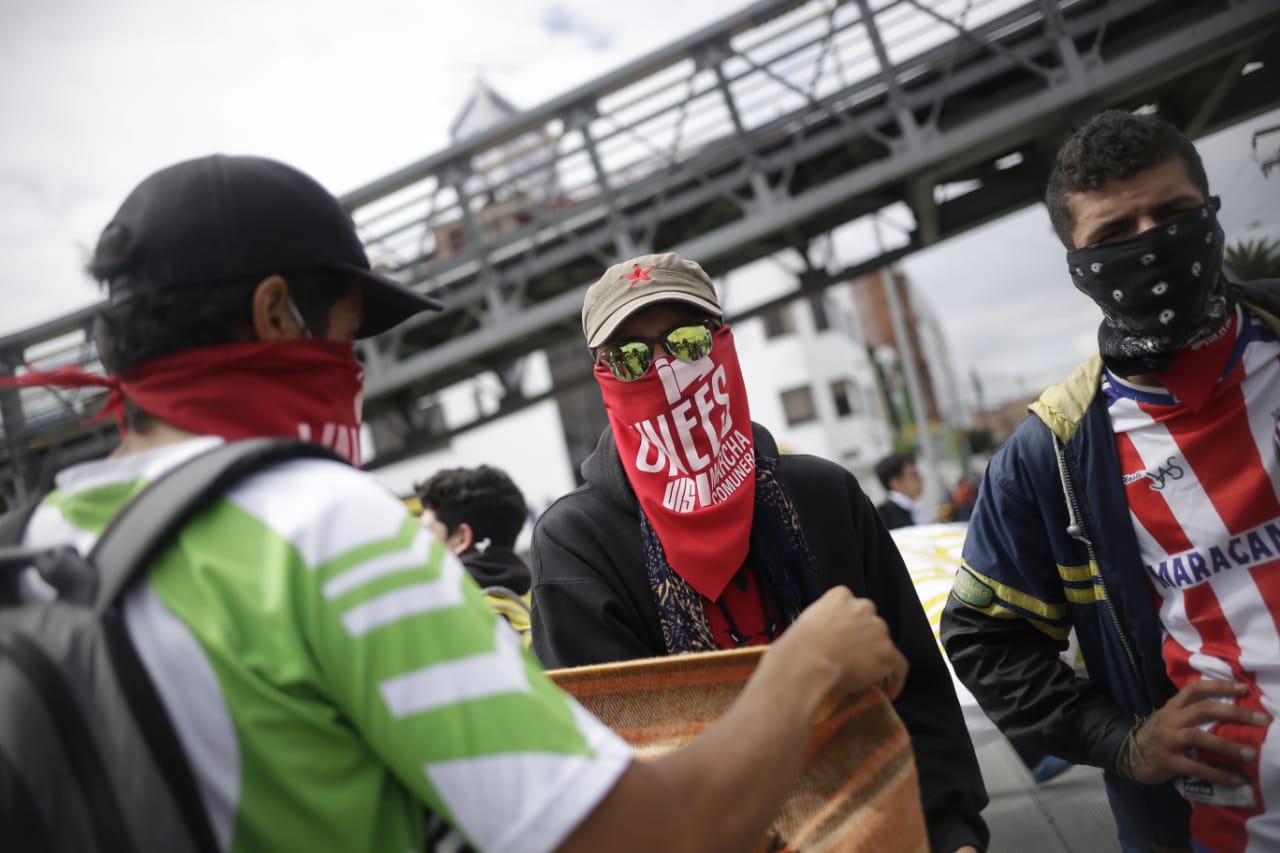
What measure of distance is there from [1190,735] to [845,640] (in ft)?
3.63

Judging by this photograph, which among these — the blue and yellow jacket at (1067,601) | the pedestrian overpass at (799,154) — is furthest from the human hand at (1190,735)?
the pedestrian overpass at (799,154)

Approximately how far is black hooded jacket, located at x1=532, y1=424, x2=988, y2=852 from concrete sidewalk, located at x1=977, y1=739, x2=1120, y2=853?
7.56 ft

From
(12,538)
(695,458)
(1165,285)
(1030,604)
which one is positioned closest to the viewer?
(12,538)

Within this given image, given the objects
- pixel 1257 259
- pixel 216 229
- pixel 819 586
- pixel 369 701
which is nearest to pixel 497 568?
pixel 819 586

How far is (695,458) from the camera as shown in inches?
85.1

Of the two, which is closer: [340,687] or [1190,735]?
[340,687]

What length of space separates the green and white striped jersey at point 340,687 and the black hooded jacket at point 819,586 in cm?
100

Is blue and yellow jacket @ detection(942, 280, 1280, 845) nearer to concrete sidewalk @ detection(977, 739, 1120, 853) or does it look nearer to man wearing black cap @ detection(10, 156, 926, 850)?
man wearing black cap @ detection(10, 156, 926, 850)

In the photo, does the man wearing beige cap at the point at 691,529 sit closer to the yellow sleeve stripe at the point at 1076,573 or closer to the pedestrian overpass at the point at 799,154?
the yellow sleeve stripe at the point at 1076,573

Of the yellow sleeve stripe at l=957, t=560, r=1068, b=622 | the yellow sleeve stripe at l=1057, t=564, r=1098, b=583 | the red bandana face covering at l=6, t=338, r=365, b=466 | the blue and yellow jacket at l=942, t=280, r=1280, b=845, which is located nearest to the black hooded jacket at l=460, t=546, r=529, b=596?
the blue and yellow jacket at l=942, t=280, r=1280, b=845

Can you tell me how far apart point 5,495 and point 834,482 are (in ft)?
44.2

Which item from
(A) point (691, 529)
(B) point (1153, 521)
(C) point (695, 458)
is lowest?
(B) point (1153, 521)

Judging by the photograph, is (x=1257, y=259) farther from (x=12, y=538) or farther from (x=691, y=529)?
(x=12, y=538)

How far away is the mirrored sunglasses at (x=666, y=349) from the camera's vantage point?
7.16 feet
